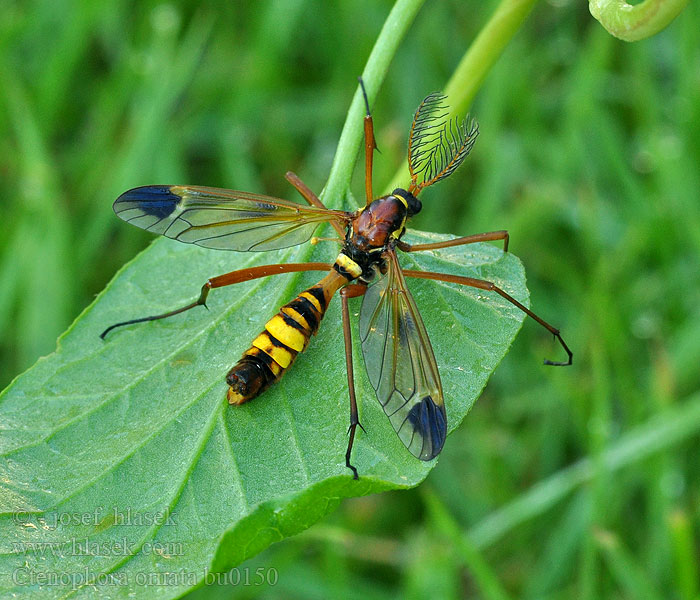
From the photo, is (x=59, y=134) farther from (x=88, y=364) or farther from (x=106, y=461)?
(x=106, y=461)

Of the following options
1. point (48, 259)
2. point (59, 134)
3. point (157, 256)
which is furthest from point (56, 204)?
point (157, 256)

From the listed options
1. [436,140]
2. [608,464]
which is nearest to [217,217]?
[436,140]

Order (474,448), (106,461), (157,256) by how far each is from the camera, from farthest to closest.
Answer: (474,448), (157,256), (106,461)

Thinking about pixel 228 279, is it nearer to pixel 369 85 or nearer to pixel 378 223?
pixel 378 223

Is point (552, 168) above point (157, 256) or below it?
below

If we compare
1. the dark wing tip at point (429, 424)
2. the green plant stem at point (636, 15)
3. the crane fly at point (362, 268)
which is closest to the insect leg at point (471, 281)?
the crane fly at point (362, 268)
